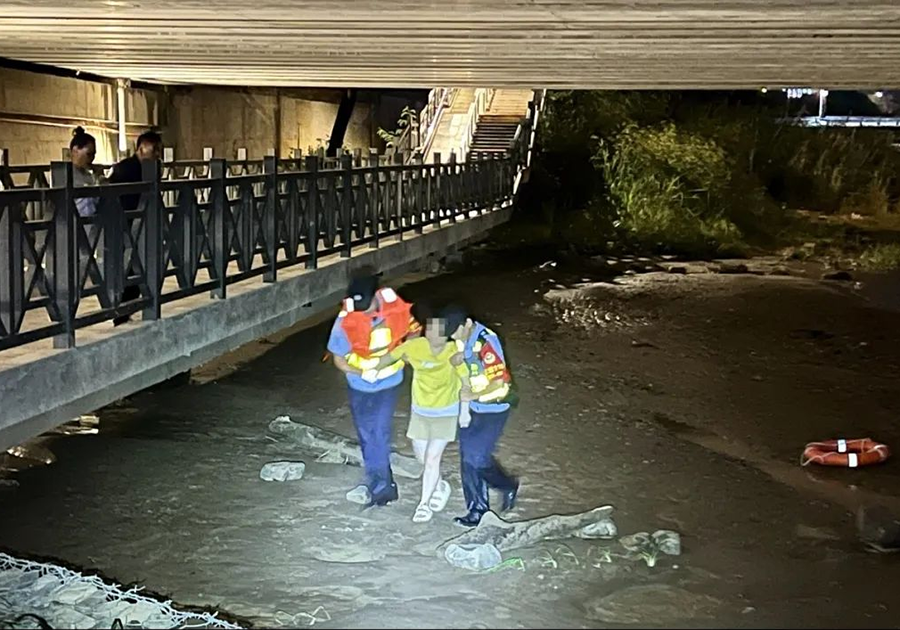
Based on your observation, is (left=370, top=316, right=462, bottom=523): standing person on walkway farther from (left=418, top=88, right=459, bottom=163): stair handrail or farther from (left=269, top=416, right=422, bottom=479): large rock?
(left=418, top=88, right=459, bottom=163): stair handrail

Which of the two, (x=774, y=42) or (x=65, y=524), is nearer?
(x=65, y=524)

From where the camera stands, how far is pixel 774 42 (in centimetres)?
1305

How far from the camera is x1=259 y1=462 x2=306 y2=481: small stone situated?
7.88m

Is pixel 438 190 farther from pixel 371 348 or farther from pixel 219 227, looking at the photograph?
pixel 371 348

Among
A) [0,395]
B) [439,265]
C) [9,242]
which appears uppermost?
[9,242]

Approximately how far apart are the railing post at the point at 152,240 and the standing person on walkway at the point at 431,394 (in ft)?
7.59

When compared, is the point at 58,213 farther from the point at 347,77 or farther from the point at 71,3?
the point at 347,77

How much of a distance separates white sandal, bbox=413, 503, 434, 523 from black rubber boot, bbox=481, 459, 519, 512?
408 mm

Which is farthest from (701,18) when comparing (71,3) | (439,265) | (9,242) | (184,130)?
(184,130)

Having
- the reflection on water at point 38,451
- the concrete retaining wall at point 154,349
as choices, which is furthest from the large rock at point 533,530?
the reflection on water at point 38,451

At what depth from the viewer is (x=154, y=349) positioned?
831cm

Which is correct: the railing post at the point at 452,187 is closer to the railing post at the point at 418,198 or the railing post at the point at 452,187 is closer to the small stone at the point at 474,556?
the railing post at the point at 418,198

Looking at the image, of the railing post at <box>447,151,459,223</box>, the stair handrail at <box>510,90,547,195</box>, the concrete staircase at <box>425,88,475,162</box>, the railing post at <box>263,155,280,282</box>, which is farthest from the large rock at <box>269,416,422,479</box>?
the concrete staircase at <box>425,88,475,162</box>

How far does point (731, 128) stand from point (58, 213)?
2564cm
